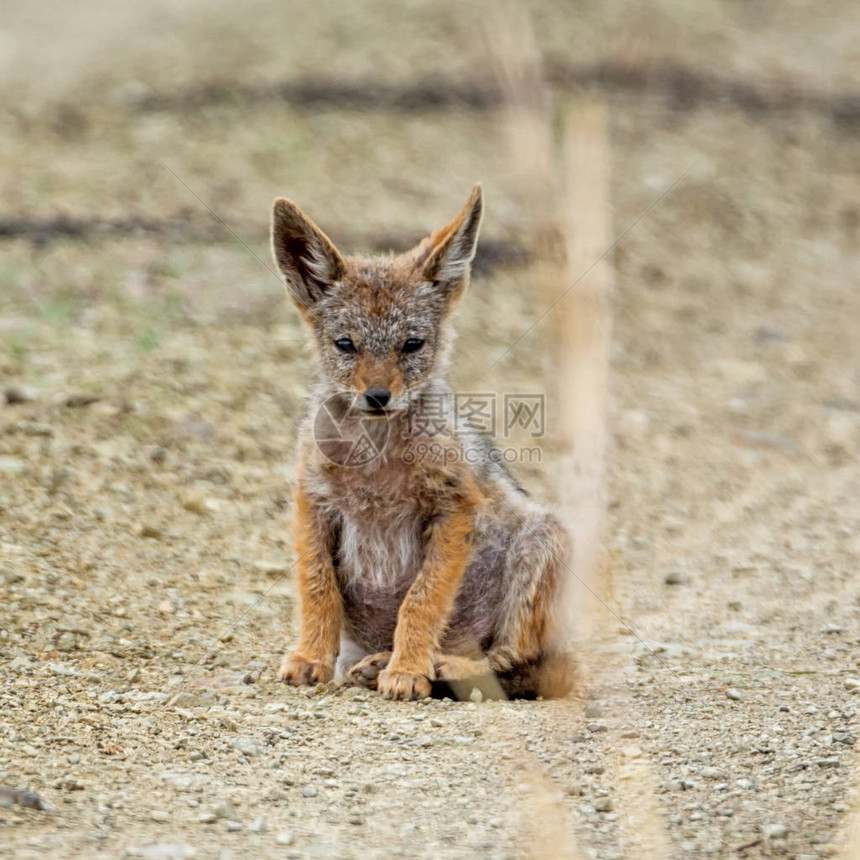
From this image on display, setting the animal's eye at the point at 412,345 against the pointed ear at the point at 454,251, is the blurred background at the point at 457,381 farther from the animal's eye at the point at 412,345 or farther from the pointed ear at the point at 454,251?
the animal's eye at the point at 412,345

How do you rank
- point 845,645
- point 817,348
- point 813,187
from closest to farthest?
point 845,645
point 817,348
point 813,187

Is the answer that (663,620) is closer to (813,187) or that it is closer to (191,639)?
(191,639)

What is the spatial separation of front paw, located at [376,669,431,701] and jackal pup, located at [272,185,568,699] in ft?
0.08

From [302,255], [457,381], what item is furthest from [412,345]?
[457,381]

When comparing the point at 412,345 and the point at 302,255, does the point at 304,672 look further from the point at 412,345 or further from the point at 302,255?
the point at 302,255

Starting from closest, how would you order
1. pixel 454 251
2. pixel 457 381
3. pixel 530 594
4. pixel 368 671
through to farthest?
pixel 368 671 < pixel 530 594 < pixel 454 251 < pixel 457 381

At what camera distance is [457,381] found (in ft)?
29.5

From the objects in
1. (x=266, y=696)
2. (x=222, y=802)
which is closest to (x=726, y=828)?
(x=222, y=802)

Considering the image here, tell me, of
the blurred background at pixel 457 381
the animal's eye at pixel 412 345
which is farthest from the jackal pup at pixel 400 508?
the blurred background at pixel 457 381

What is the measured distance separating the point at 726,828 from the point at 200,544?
3.76 m

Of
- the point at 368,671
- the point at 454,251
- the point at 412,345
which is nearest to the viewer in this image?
the point at 368,671

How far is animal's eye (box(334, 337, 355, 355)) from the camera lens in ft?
17.8

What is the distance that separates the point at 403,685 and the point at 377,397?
4.11 feet

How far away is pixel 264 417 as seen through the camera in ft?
26.2
